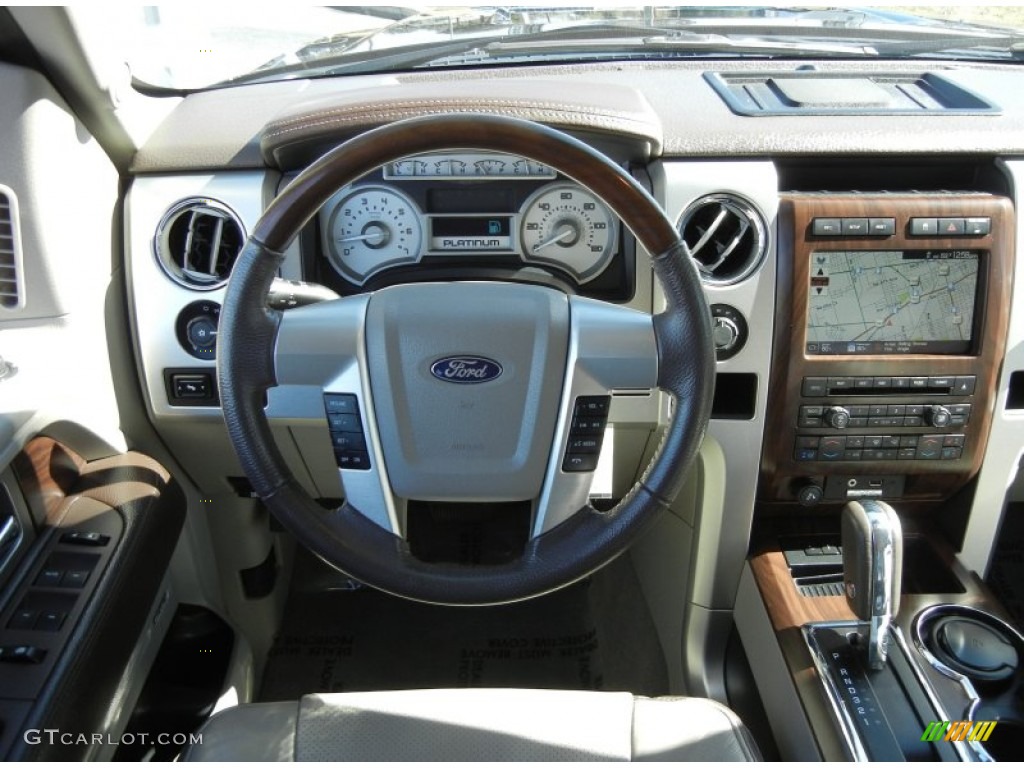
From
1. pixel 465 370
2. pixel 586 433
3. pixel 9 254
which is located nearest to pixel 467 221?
pixel 465 370

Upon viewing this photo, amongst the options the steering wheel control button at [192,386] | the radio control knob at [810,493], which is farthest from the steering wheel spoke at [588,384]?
the steering wheel control button at [192,386]

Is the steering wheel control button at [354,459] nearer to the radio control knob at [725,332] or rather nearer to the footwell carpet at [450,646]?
the radio control knob at [725,332]

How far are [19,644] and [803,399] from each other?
1394mm

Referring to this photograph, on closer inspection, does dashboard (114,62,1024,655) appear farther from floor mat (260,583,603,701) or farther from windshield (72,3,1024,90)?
floor mat (260,583,603,701)

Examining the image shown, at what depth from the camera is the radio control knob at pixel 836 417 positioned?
1641mm


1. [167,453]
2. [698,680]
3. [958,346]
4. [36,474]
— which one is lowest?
[698,680]

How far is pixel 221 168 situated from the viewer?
1596 mm

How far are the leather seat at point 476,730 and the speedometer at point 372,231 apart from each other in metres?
0.75

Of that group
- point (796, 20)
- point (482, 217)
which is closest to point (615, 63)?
point (796, 20)

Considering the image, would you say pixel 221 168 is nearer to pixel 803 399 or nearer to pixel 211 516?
pixel 211 516

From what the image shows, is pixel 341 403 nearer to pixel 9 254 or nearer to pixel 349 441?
pixel 349 441

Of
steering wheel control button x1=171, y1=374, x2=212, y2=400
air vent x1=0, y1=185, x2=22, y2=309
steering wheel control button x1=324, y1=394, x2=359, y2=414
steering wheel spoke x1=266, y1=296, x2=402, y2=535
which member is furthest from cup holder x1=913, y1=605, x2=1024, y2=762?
air vent x1=0, y1=185, x2=22, y2=309

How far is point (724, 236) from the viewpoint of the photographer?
159cm

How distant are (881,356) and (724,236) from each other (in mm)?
369
